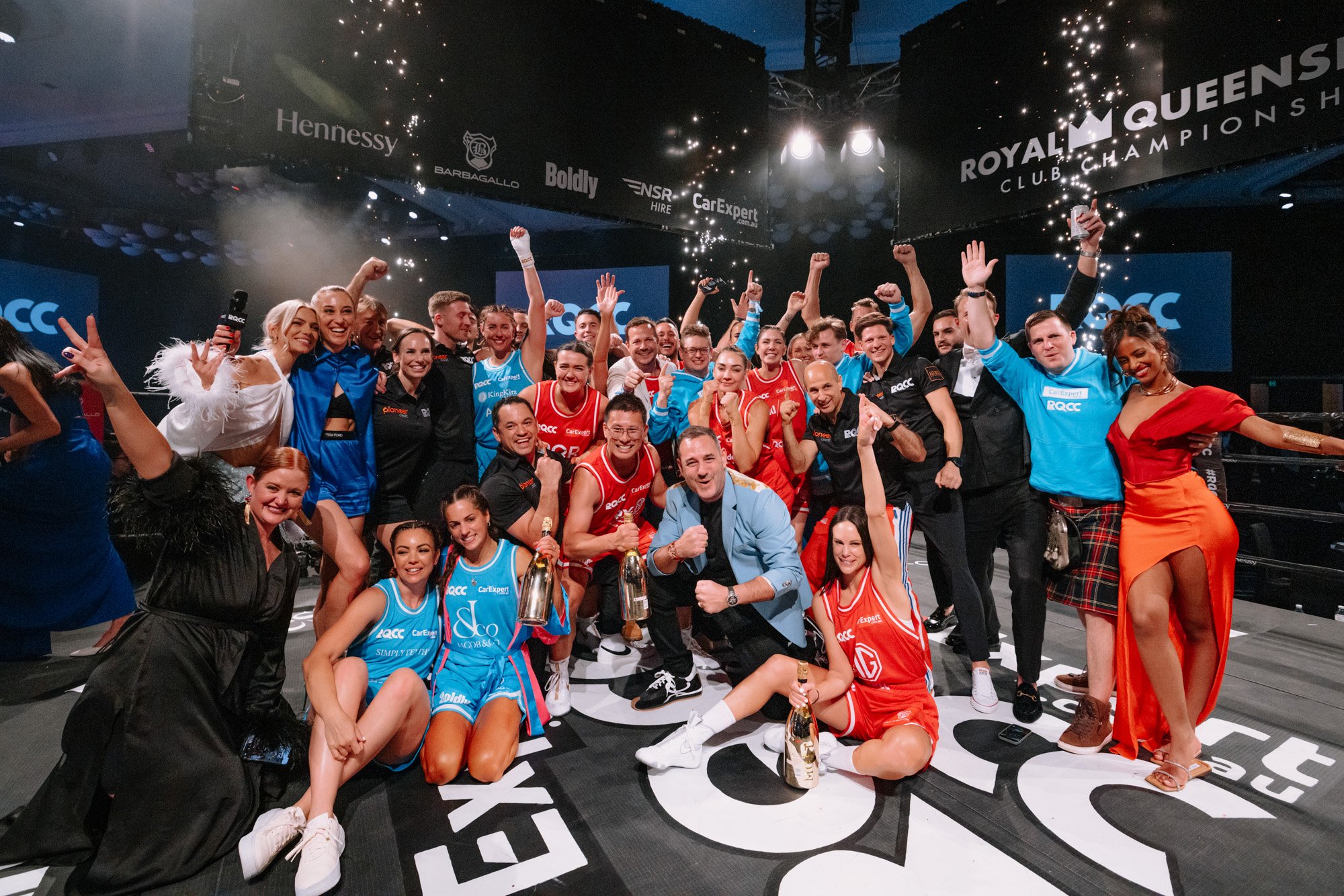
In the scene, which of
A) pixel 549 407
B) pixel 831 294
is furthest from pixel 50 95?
pixel 831 294

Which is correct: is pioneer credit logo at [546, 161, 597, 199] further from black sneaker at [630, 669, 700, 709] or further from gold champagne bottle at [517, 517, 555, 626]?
black sneaker at [630, 669, 700, 709]

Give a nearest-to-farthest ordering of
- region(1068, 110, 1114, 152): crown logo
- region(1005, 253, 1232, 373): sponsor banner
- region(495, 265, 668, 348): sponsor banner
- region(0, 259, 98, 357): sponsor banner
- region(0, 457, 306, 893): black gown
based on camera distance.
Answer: region(0, 457, 306, 893): black gown
region(1068, 110, 1114, 152): crown logo
region(0, 259, 98, 357): sponsor banner
region(1005, 253, 1232, 373): sponsor banner
region(495, 265, 668, 348): sponsor banner

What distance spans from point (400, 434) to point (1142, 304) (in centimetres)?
866

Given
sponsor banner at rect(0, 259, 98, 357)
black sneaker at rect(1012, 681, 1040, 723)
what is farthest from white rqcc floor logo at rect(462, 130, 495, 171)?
sponsor banner at rect(0, 259, 98, 357)

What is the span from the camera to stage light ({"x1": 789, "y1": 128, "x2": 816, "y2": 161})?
7.55 meters

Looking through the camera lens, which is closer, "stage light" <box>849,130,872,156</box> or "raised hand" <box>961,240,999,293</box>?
"raised hand" <box>961,240,999,293</box>

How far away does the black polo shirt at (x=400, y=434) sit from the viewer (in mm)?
2799

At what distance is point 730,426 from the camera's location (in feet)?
10.7

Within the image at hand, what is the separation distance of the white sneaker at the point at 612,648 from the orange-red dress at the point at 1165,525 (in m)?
2.20

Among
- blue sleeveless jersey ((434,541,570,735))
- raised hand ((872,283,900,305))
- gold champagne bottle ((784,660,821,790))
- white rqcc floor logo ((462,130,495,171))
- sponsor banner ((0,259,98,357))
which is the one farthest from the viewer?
sponsor banner ((0,259,98,357))

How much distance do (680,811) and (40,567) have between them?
347 centimetres

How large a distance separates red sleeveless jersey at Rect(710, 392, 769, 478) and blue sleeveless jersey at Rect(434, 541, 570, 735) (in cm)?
135

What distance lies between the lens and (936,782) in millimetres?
2066

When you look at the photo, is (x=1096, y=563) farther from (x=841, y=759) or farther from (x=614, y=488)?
(x=614, y=488)
